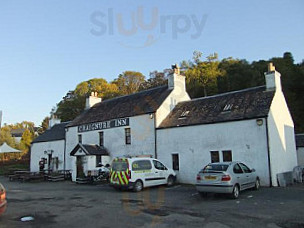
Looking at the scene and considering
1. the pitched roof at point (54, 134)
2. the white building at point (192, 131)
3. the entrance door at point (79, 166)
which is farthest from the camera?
the pitched roof at point (54, 134)

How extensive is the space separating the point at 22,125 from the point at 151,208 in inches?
4171

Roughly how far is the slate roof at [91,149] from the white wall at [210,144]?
18.7ft

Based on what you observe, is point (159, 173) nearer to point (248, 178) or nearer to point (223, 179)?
point (248, 178)

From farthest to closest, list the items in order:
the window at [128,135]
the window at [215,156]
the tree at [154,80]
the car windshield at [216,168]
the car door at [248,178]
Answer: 1. the tree at [154,80]
2. the window at [128,135]
3. the window at [215,156]
4. the car door at [248,178]
5. the car windshield at [216,168]

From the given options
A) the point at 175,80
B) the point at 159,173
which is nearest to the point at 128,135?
the point at 175,80

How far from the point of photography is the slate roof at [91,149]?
2280cm

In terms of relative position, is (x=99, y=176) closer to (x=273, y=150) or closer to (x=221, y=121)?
(x=221, y=121)

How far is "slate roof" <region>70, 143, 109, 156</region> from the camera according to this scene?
2280 cm

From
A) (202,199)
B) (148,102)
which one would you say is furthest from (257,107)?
(148,102)

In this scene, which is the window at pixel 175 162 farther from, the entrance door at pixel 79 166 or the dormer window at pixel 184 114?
the entrance door at pixel 79 166

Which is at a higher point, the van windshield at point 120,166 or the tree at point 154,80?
the tree at point 154,80

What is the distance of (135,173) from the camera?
48.9 ft

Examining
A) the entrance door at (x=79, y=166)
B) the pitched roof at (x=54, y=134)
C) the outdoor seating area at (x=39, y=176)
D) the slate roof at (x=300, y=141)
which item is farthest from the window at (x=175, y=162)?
the pitched roof at (x=54, y=134)

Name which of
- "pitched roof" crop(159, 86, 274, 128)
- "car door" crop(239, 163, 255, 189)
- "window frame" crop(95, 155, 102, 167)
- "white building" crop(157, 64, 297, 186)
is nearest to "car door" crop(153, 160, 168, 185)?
"white building" crop(157, 64, 297, 186)
